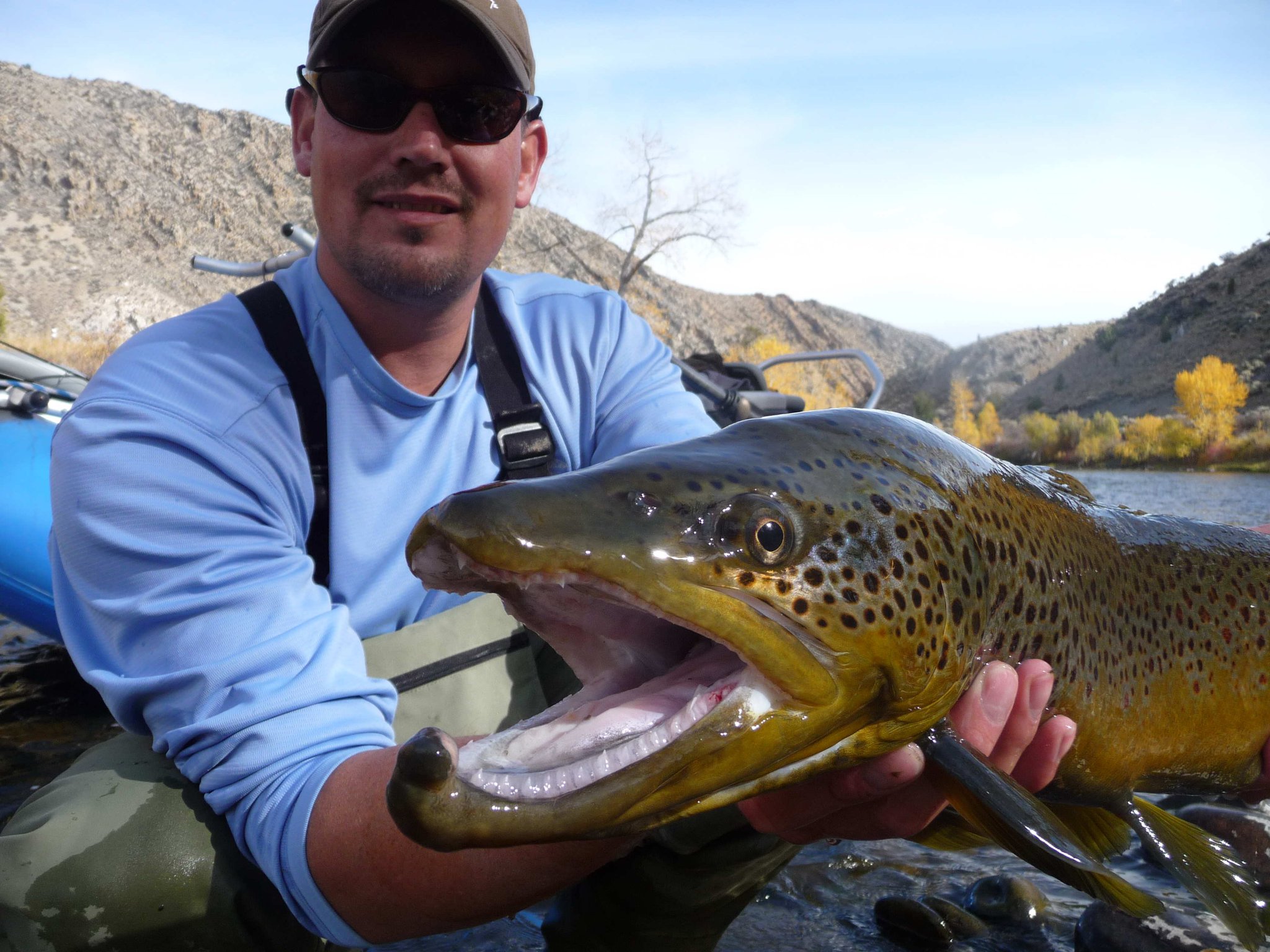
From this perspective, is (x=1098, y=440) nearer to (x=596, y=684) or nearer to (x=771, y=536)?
(x=771, y=536)

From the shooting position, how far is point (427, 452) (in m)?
2.45

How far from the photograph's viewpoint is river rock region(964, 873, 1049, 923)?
281cm

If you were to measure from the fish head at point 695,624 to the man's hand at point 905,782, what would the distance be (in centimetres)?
7

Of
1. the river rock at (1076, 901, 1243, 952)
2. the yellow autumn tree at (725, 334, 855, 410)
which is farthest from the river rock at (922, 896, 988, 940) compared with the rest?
the yellow autumn tree at (725, 334, 855, 410)

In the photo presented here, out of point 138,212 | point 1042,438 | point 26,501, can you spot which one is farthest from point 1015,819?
point 138,212

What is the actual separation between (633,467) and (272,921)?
1345 millimetres

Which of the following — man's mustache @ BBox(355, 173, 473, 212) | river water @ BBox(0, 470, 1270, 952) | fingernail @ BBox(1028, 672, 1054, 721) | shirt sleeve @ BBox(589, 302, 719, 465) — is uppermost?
man's mustache @ BBox(355, 173, 473, 212)

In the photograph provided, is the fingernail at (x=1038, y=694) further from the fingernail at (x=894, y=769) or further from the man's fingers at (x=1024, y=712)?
the fingernail at (x=894, y=769)

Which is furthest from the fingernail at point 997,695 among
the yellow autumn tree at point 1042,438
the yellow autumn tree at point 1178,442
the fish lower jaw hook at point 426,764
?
the yellow autumn tree at point 1042,438

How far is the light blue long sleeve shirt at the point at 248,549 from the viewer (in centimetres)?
177

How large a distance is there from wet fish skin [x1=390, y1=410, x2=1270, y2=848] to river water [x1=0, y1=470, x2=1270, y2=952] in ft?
2.99

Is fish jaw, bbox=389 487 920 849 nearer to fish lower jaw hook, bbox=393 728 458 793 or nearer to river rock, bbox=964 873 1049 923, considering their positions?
fish lower jaw hook, bbox=393 728 458 793

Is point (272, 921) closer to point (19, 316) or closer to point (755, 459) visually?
point (755, 459)

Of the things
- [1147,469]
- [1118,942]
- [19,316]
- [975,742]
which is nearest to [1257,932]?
[1118,942]
